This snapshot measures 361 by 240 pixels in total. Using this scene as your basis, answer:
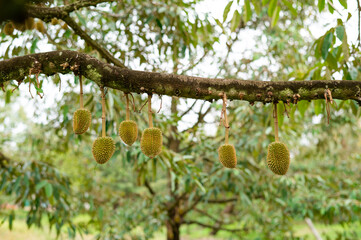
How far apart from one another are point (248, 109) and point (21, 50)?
233 centimetres

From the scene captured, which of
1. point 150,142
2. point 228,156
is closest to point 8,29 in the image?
point 150,142

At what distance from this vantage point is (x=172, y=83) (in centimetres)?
123

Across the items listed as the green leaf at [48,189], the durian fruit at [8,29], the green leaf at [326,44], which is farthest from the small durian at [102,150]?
the durian fruit at [8,29]

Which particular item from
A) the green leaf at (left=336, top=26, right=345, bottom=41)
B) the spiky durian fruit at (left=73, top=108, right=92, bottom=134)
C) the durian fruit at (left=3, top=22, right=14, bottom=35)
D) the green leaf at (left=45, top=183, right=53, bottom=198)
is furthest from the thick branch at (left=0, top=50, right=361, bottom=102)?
the green leaf at (left=45, top=183, right=53, bottom=198)

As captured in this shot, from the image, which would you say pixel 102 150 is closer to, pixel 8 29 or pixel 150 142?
pixel 150 142

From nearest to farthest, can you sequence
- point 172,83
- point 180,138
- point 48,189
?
point 172,83, point 48,189, point 180,138

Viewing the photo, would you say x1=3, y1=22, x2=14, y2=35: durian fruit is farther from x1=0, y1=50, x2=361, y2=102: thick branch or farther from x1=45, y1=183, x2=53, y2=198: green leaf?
x1=0, y1=50, x2=361, y2=102: thick branch

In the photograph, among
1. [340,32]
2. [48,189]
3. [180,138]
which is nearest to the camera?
[340,32]

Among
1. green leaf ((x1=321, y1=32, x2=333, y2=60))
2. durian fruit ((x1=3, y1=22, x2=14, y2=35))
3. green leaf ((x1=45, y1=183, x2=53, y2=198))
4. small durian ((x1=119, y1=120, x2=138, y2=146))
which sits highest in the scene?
durian fruit ((x1=3, y1=22, x2=14, y2=35))

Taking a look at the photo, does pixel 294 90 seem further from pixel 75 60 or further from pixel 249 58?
pixel 249 58

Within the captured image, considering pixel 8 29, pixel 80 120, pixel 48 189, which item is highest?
pixel 8 29

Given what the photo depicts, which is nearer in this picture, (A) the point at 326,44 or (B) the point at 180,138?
(A) the point at 326,44

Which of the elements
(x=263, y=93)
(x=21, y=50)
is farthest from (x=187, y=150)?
(x=263, y=93)

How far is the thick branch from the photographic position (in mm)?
1225
